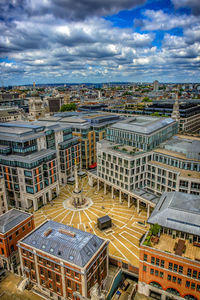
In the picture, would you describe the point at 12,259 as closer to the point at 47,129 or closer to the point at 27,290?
the point at 27,290

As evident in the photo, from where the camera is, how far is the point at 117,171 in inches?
3819

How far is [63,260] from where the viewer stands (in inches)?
2005

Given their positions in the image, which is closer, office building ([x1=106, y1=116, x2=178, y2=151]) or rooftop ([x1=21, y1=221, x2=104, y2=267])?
rooftop ([x1=21, y1=221, x2=104, y2=267])

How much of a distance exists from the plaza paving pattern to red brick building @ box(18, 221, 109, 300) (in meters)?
12.6

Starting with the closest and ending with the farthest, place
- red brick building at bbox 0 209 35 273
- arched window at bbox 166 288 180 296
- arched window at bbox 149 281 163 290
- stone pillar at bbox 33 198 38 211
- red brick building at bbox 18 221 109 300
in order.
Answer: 1. red brick building at bbox 18 221 109 300
2. arched window at bbox 166 288 180 296
3. arched window at bbox 149 281 163 290
4. red brick building at bbox 0 209 35 273
5. stone pillar at bbox 33 198 38 211

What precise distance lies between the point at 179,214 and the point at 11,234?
48201 millimetres

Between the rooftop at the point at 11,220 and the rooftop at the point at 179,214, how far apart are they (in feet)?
129

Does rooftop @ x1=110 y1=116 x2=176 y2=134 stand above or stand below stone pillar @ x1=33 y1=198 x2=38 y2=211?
above

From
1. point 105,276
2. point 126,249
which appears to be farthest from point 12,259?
point 126,249

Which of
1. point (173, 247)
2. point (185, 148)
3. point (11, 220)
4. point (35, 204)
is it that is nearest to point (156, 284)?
point (173, 247)

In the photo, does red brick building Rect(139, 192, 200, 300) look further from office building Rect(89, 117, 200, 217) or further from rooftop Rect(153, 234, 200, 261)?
office building Rect(89, 117, 200, 217)

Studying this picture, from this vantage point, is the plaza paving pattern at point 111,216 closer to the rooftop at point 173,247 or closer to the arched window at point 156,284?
the arched window at point 156,284

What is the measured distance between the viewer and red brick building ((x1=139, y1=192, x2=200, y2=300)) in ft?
163

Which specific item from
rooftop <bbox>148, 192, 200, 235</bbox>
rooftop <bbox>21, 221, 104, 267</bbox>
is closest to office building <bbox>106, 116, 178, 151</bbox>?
rooftop <bbox>148, 192, 200, 235</bbox>
